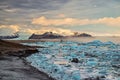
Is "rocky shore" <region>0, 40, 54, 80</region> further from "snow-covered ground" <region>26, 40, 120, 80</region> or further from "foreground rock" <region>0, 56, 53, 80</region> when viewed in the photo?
"snow-covered ground" <region>26, 40, 120, 80</region>

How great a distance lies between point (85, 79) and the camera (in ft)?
47.6

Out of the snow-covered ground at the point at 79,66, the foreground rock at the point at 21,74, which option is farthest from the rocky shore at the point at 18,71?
the snow-covered ground at the point at 79,66

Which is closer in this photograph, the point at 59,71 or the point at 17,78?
the point at 17,78

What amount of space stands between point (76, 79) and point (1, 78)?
3710 millimetres

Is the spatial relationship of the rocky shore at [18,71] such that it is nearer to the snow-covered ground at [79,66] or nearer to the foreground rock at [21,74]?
the foreground rock at [21,74]

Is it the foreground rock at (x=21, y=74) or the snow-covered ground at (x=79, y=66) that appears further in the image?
the snow-covered ground at (x=79, y=66)

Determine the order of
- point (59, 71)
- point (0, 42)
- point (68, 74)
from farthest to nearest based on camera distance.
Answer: point (0, 42) → point (59, 71) → point (68, 74)

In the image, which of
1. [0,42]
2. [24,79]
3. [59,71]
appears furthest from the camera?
[0,42]

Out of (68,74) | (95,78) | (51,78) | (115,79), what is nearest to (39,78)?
(51,78)

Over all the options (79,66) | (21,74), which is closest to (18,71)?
(21,74)

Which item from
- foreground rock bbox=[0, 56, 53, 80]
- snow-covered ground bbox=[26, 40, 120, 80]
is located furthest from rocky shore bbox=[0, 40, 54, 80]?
snow-covered ground bbox=[26, 40, 120, 80]

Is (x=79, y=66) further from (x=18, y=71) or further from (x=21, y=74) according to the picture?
(x=21, y=74)

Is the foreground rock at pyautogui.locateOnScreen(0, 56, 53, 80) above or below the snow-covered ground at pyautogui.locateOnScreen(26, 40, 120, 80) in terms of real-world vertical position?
above

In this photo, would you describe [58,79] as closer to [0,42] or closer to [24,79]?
[24,79]
